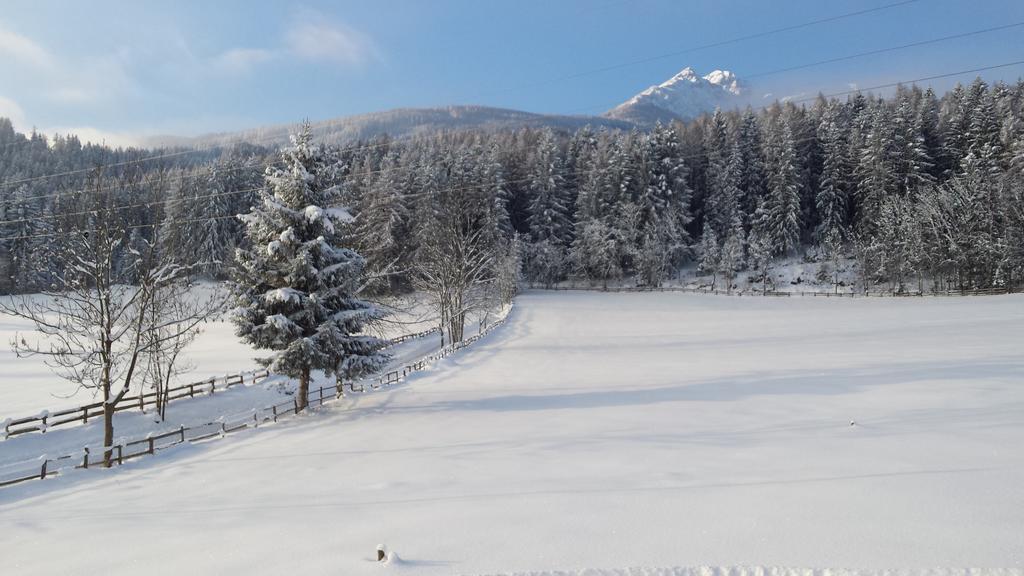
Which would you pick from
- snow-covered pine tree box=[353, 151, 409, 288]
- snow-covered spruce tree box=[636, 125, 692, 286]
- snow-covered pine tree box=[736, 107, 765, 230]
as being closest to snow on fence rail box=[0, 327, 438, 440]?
A: snow-covered pine tree box=[353, 151, 409, 288]

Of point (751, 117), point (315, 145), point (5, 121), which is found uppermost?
point (5, 121)

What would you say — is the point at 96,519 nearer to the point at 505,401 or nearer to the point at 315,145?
the point at 505,401

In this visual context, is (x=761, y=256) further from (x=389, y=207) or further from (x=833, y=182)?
(x=389, y=207)

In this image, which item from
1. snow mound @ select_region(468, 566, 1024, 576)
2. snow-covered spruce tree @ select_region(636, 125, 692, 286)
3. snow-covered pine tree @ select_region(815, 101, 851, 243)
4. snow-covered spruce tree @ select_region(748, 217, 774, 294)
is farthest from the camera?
snow-covered spruce tree @ select_region(636, 125, 692, 286)

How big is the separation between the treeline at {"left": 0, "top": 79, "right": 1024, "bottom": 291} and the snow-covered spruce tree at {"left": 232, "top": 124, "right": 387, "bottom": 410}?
31534mm

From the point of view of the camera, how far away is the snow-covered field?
20.8 feet

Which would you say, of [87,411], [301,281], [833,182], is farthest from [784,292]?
[87,411]

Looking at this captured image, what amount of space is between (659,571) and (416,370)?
20.2m

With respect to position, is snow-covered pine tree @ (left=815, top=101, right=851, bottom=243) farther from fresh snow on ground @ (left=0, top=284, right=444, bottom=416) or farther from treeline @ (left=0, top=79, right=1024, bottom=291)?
fresh snow on ground @ (left=0, top=284, right=444, bottom=416)

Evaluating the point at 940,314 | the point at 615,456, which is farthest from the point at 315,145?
the point at 940,314

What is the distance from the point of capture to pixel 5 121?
13450 cm

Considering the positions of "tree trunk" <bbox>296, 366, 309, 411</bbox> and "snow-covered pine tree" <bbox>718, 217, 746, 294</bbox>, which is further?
"snow-covered pine tree" <bbox>718, 217, 746, 294</bbox>

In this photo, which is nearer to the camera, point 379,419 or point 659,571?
point 659,571

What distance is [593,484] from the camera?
28.9ft
